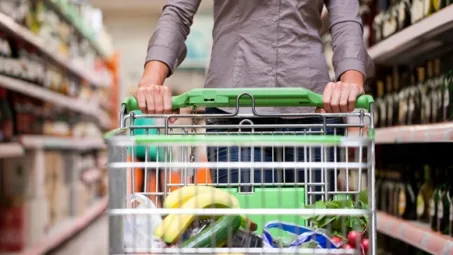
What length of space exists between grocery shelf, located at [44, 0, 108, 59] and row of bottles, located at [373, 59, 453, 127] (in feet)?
9.35

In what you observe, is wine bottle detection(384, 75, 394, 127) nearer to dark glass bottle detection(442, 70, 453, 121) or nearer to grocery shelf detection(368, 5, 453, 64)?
grocery shelf detection(368, 5, 453, 64)

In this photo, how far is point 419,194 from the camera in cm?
312

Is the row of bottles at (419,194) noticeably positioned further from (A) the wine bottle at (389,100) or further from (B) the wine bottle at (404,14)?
(B) the wine bottle at (404,14)

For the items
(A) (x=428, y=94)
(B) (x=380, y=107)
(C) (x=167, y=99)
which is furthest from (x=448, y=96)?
(C) (x=167, y=99)

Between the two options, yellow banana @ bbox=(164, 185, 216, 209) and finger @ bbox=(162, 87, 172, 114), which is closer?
yellow banana @ bbox=(164, 185, 216, 209)

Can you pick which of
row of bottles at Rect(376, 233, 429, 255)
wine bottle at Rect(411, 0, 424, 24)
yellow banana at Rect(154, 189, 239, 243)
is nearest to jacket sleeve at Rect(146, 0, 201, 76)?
yellow banana at Rect(154, 189, 239, 243)

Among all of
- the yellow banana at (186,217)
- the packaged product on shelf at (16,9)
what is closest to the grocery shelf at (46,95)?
the packaged product on shelf at (16,9)

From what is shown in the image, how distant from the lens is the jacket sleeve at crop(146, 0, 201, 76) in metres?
1.73

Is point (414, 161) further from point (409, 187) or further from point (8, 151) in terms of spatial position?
point (8, 151)

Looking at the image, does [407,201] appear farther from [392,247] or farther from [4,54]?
[4,54]

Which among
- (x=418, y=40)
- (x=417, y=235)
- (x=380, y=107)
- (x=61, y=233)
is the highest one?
(x=418, y=40)

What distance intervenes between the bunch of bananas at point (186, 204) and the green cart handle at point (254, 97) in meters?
0.27

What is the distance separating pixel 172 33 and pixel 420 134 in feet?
3.62

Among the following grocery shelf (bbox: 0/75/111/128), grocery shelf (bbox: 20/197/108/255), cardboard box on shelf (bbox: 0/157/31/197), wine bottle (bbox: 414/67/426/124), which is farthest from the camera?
cardboard box on shelf (bbox: 0/157/31/197)
